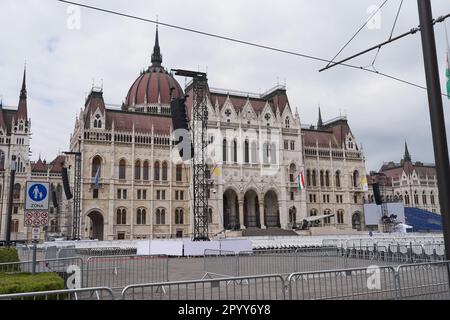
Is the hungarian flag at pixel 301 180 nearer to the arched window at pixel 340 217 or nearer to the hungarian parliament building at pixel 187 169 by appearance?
the hungarian parliament building at pixel 187 169

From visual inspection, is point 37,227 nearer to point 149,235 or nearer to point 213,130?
point 149,235

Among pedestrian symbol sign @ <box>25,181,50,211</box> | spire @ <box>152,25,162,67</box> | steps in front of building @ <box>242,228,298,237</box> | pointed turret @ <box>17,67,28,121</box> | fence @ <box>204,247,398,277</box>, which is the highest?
spire @ <box>152,25,162,67</box>

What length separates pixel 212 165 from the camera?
53.6 m

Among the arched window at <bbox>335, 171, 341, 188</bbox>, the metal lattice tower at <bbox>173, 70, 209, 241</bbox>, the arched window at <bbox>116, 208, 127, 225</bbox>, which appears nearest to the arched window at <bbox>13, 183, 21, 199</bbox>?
the arched window at <bbox>116, 208, 127, 225</bbox>

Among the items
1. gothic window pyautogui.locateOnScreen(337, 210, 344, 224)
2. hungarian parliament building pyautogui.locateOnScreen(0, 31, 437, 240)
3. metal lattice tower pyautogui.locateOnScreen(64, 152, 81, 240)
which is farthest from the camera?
gothic window pyautogui.locateOnScreen(337, 210, 344, 224)

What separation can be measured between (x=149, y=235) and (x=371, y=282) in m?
44.2

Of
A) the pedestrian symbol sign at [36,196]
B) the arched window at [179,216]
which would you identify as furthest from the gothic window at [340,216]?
the pedestrian symbol sign at [36,196]

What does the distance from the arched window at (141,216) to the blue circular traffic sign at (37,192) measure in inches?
1569

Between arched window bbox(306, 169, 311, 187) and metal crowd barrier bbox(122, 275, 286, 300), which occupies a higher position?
arched window bbox(306, 169, 311, 187)

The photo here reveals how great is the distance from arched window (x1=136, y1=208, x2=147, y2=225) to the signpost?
39744mm

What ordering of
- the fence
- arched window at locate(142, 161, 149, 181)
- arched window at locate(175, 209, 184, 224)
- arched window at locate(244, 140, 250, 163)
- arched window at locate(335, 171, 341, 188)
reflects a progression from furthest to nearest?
1. arched window at locate(335, 171, 341, 188)
2. arched window at locate(244, 140, 250, 163)
3. arched window at locate(175, 209, 184, 224)
4. arched window at locate(142, 161, 149, 181)
5. the fence

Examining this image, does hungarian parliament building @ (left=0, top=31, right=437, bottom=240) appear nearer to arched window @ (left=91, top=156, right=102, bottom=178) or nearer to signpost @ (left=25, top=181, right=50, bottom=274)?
arched window @ (left=91, top=156, right=102, bottom=178)

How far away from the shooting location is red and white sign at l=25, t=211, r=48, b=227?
37.1 ft
